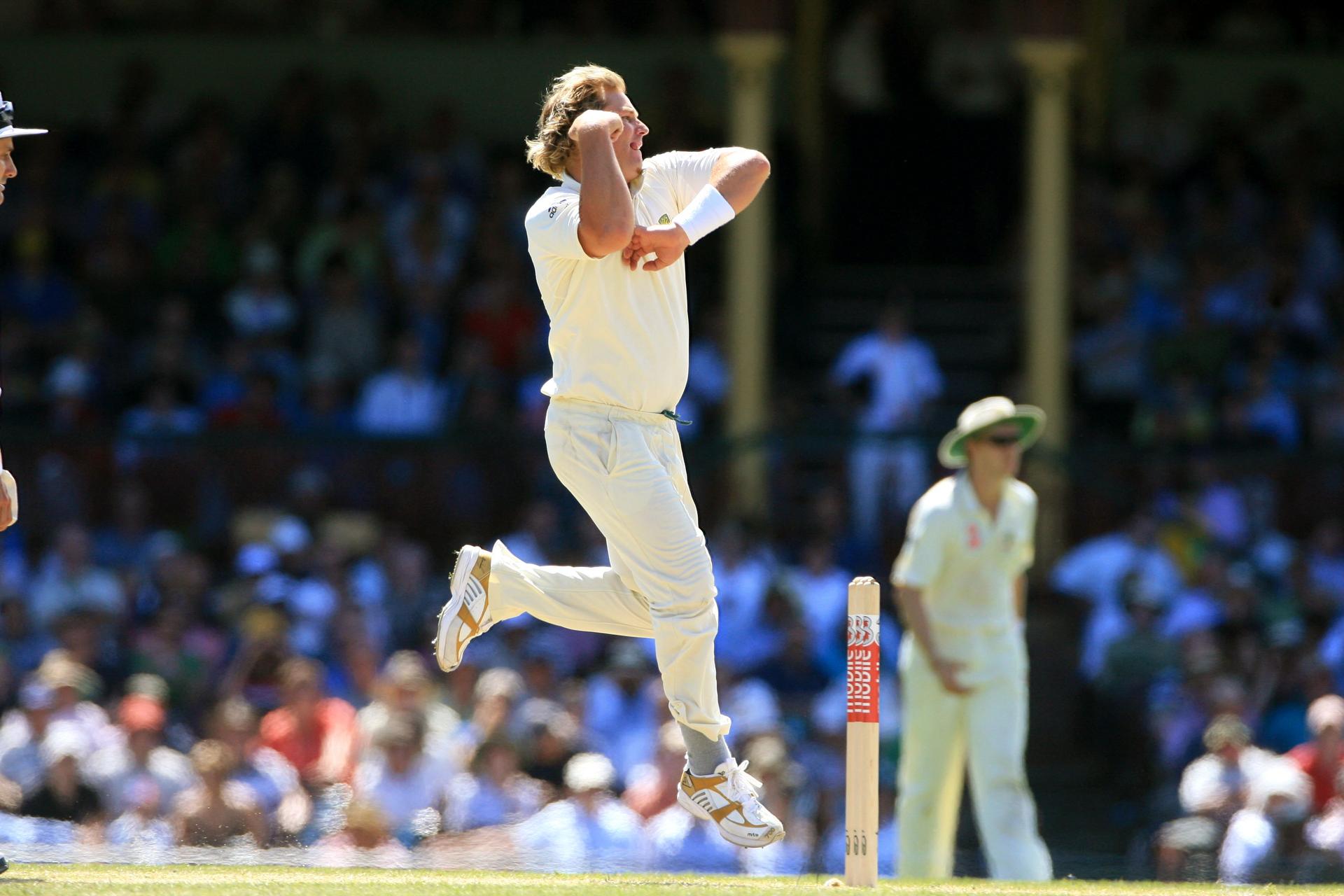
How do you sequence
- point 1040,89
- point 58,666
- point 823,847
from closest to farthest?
point 823,847 → point 58,666 → point 1040,89

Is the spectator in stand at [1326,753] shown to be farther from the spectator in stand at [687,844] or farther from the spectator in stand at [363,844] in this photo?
the spectator in stand at [363,844]

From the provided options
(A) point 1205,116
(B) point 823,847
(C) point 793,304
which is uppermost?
(A) point 1205,116

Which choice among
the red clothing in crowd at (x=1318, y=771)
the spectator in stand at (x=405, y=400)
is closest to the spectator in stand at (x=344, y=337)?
the spectator in stand at (x=405, y=400)

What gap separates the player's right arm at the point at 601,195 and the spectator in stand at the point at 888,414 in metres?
6.72

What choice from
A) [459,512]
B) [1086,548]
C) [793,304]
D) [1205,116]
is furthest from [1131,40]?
[459,512]

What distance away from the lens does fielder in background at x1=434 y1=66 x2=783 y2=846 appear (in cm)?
621

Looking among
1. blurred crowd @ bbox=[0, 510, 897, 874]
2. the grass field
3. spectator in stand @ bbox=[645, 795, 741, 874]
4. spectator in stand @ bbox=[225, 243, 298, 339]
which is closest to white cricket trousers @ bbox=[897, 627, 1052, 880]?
blurred crowd @ bbox=[0, 510, 897, 874]

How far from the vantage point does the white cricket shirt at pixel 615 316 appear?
623cm

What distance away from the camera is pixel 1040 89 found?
14.4 metres

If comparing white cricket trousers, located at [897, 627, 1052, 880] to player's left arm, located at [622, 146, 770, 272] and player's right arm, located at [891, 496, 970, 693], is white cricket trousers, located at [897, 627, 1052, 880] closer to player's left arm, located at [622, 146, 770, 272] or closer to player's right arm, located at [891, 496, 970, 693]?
player's right arm, located at [891, 496, 970, 693]

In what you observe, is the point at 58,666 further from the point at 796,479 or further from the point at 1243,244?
the point at 1243,244

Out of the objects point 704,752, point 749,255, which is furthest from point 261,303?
point 704,752

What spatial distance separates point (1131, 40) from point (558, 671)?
8.73 metres

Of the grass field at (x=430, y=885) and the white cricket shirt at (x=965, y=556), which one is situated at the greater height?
the white cricket shirt at (x=965, y=556)
